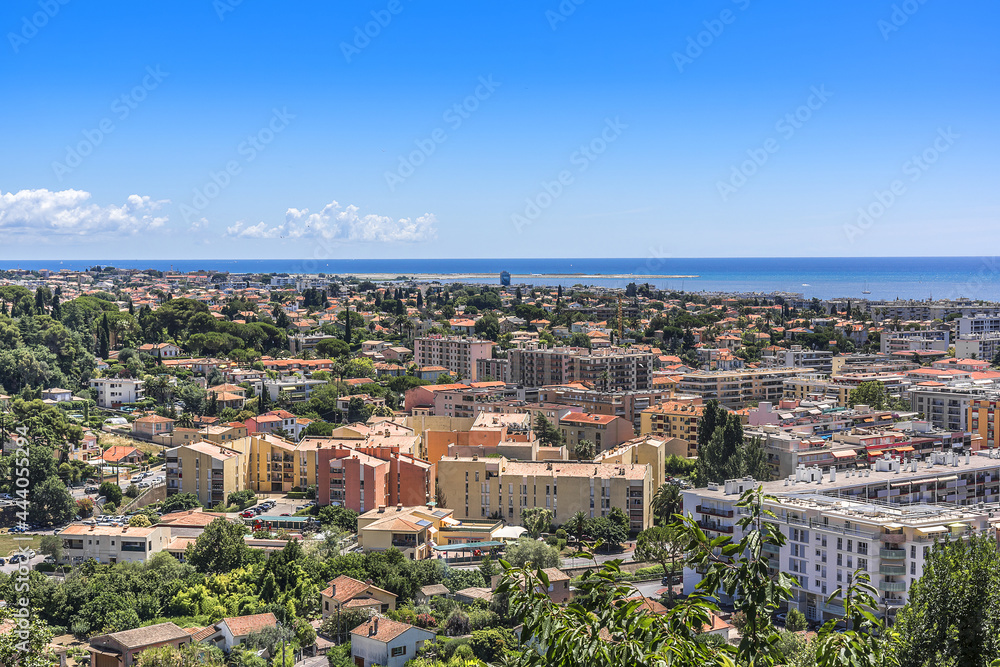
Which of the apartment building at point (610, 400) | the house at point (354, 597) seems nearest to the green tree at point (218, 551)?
the house at point (354, 597)

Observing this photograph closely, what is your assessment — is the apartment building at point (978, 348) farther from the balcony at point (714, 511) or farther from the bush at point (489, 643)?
the bush at point (489, 643)

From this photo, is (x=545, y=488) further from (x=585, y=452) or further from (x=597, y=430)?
(x=597, y=430)

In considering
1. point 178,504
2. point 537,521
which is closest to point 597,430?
point 537,521

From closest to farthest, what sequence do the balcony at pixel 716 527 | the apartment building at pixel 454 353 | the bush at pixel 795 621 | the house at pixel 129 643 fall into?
1. the house at pixel 129 643
2. the bush at pixel 795 621
3. the balcony at pixel 716 527
4. the apartment building at pixel 454 353

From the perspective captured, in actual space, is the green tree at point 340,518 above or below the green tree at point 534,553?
below

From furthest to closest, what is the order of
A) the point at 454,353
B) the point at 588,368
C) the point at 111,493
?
the point at 454,353 < the point at 588,368 < the point at 111,493

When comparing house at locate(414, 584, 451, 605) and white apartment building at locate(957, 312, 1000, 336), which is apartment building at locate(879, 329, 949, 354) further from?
house at locate(414, 584, 451, 605)
